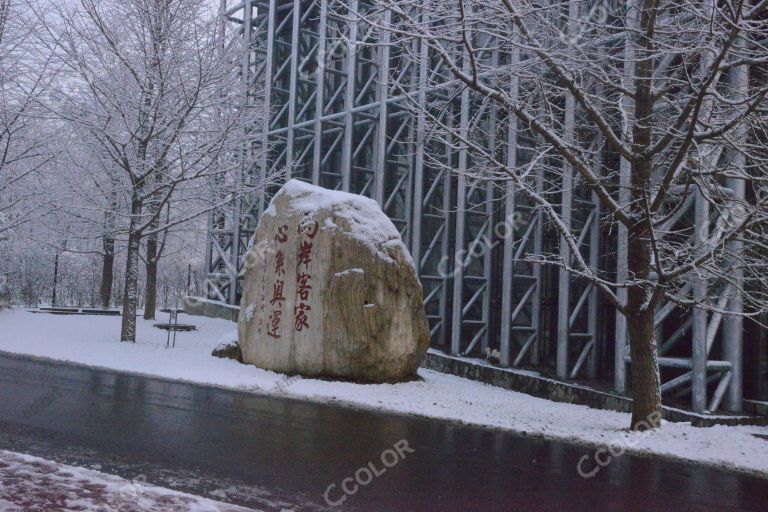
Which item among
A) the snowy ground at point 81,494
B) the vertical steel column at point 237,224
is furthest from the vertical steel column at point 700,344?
the vertical steel column at point 237,224

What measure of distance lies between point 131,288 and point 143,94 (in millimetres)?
4471

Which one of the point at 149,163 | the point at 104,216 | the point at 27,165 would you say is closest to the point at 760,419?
the point at 149,163

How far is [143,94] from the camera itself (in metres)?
15.5

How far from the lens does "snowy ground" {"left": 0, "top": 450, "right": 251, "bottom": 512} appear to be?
14.6ft

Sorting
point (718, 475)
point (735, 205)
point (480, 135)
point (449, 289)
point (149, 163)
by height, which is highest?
point (480, 135)

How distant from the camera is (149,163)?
15797 mm

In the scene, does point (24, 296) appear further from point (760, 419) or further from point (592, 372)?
point (760, 419)

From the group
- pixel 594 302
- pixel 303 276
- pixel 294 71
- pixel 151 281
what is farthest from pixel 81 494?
pixel 294 71

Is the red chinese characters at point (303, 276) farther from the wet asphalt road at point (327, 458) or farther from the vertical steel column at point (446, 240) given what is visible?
the vertical steel column at point (446, 240)

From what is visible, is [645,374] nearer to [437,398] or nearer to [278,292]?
[437,398]

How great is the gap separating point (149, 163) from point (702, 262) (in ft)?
40.0

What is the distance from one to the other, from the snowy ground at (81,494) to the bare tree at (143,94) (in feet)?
35.2

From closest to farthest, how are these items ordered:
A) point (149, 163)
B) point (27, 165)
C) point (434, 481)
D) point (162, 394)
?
point (434, 481) → point (162, 394) → point (149, 163) → point (27, 165)

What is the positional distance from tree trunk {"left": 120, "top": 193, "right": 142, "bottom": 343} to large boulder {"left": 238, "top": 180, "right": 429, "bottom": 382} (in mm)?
4091
